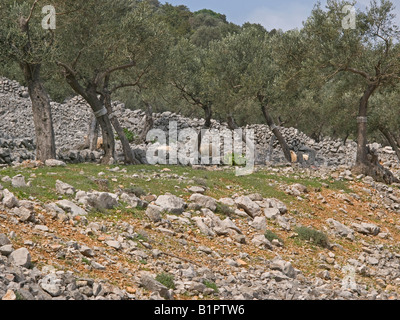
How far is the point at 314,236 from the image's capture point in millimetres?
15492

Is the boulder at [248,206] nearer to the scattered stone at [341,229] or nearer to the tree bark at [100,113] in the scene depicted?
the scattered stone at [341,229]

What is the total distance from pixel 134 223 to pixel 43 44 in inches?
482

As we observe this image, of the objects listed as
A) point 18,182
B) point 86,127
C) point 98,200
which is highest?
point 86,127

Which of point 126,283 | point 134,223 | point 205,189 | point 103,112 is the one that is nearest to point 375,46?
point 205,189

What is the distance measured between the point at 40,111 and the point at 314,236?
1368 cm

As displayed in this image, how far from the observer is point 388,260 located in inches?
609

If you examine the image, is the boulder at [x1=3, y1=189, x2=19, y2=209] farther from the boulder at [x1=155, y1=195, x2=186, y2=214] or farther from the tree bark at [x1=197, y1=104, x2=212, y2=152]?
the tree bark at [x1=197, y1=104, x2=212, y2=152]

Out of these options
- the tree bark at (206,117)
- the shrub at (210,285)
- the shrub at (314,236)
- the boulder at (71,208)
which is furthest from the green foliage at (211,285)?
the tree bark at (206,117)

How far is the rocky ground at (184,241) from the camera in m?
8.89

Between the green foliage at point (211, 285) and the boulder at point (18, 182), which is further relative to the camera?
the boulder at point (18, 182)

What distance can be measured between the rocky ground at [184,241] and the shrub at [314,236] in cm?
5

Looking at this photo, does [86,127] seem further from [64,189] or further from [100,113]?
[64,189]

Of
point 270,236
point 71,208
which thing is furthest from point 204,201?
point 71,208
